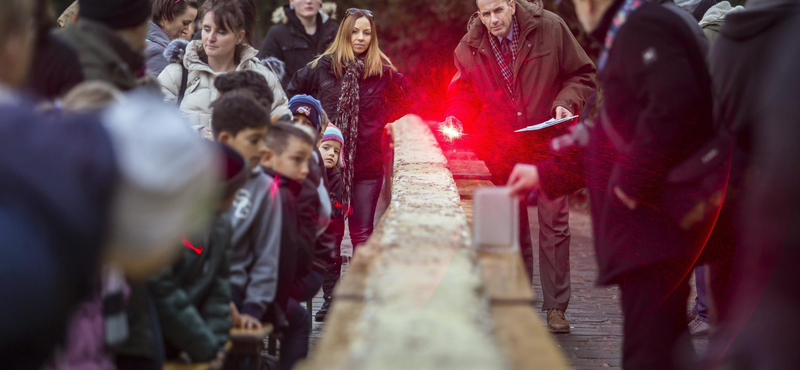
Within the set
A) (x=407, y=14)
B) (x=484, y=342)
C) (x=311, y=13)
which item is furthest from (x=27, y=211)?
(x=407, y=14)

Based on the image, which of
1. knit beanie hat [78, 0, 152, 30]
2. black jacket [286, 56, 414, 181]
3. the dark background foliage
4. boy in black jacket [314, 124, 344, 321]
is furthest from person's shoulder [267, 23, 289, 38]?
the dark background foliage

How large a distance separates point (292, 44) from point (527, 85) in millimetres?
3094

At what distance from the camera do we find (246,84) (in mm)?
4852

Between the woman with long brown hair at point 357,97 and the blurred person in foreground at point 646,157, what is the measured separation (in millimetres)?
3907

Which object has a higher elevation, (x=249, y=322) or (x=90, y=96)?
(x=90, y=96)

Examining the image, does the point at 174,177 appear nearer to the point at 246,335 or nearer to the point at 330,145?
the point at 246,335

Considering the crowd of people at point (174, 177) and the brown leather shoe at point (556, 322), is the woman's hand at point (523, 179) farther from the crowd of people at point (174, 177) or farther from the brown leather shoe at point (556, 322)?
the brown leather shoe at point (556, 322)

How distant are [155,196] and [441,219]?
2.81 meters

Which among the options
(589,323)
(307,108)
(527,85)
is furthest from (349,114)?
(589,323)

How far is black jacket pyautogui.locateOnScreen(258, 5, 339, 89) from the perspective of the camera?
854 cm

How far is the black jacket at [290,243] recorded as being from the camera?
13.3ft

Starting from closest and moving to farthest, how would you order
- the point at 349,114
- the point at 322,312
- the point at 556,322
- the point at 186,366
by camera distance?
the point at 186,366
the point at 556,322
the point at 322,312
the point at 349,114

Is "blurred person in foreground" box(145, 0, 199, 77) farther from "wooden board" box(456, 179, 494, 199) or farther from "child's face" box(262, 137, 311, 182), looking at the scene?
"wooden board" box(456, 179, 494, 199)

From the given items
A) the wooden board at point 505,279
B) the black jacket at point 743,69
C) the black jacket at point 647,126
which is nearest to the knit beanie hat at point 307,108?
the wooden board at point 505,279
